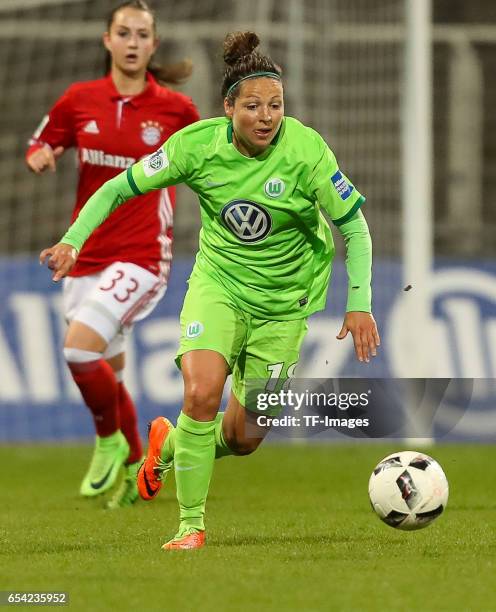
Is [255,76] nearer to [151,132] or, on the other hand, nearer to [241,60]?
[241,60]

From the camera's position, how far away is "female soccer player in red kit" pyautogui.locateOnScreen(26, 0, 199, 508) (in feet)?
25.7

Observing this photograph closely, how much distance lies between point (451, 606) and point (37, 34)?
11485 mm

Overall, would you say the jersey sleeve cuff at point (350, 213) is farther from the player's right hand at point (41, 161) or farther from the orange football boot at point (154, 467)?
the player's right hand at point (41, 161)

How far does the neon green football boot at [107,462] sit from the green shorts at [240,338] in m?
1.89

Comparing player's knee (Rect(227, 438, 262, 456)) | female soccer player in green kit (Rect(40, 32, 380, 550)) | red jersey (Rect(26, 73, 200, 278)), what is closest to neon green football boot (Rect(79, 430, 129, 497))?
red jersey (Rect(26, 73, 200, 278))

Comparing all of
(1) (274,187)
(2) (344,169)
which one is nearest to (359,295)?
(1) (274,187)

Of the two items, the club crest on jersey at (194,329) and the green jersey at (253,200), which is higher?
the green jersey at (253,200)

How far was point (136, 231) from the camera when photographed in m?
8.09

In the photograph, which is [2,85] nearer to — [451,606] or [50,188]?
[50,188]

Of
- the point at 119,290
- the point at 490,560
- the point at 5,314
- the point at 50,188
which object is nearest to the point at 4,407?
the point at 5,314

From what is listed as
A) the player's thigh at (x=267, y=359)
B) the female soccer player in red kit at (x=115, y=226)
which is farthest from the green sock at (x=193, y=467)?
the female soccer player in red kit at (x=115, y=226)

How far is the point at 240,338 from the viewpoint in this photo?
5.98 m

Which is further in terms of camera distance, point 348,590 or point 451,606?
point 348,590

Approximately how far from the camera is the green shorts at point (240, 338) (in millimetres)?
5832
